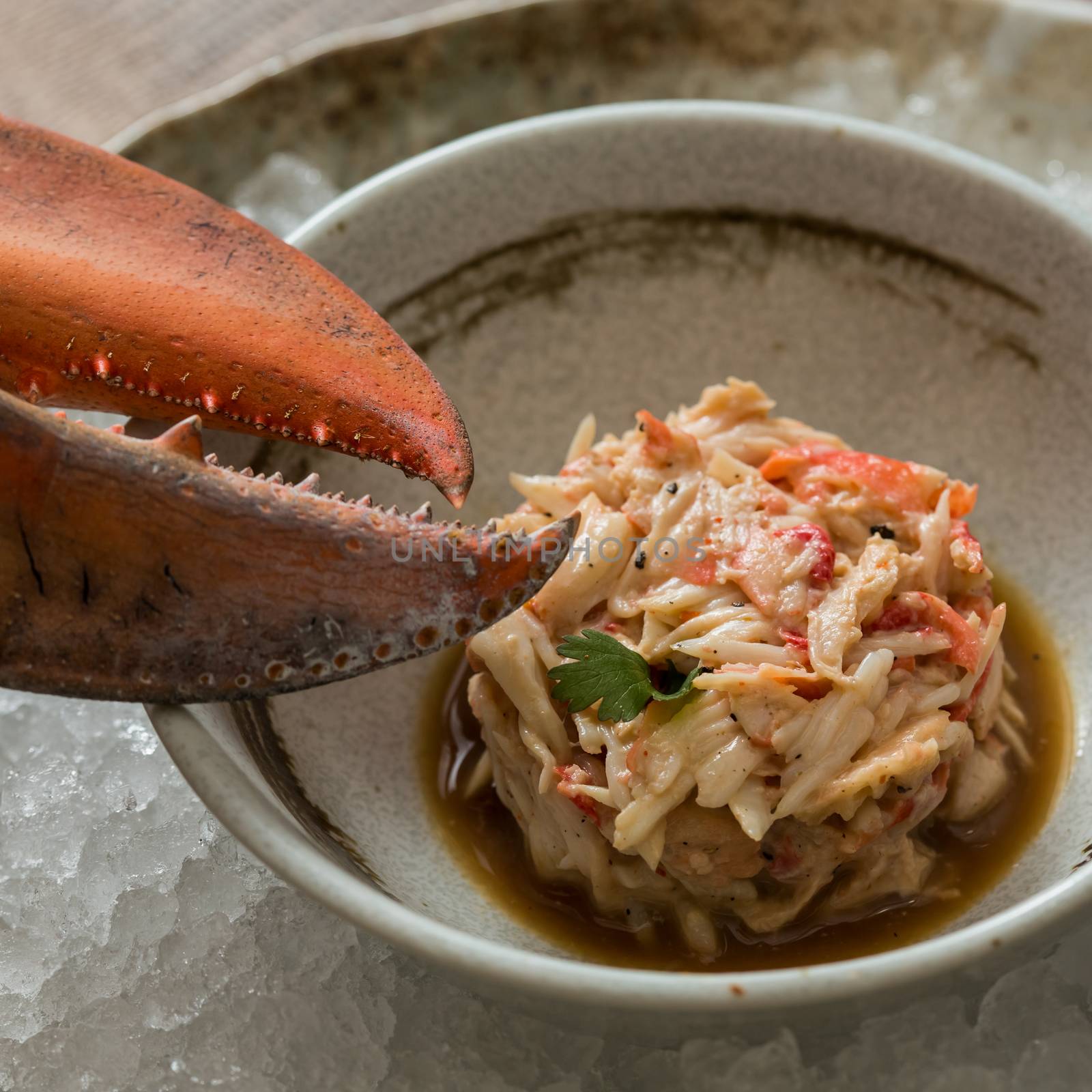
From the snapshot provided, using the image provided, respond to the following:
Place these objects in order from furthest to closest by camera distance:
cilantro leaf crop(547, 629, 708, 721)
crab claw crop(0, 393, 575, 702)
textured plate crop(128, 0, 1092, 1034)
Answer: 1. textured plate crop(128, 0, 1092, 1034)
2. cilantro leaf crop(547, 629, 708, 721)
3. crab claw crop(0, 393, 575, 702)

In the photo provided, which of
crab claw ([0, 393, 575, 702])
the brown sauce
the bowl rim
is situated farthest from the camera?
the bowl rim

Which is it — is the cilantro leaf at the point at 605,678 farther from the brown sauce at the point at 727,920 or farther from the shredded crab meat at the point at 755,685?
the brown sauce at the point at 727,920

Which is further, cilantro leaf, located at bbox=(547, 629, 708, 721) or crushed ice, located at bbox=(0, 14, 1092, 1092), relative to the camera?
cilantro leaf, located at bbox=(547, 629, 708, 721)

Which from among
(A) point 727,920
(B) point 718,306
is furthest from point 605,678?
(B) point 718,306

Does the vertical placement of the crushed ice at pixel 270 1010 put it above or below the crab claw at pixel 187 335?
below

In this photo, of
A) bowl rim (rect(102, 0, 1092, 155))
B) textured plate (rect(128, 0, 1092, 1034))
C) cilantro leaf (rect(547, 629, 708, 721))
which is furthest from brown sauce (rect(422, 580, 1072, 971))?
bowl rim (rect(102, 0, 1092, 155))

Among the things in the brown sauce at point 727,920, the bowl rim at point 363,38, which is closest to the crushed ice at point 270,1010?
the brown sauce at point 727,920

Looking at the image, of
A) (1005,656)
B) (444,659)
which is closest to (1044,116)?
(1005,656)

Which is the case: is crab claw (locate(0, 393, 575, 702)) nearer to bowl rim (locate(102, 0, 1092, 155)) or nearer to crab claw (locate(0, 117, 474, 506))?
crab claw (locate(0, 117, 474, 506))

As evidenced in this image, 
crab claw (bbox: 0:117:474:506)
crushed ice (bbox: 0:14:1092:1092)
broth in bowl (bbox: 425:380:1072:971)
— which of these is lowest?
crushed ice (bbox: 0:14:1092:1092)
